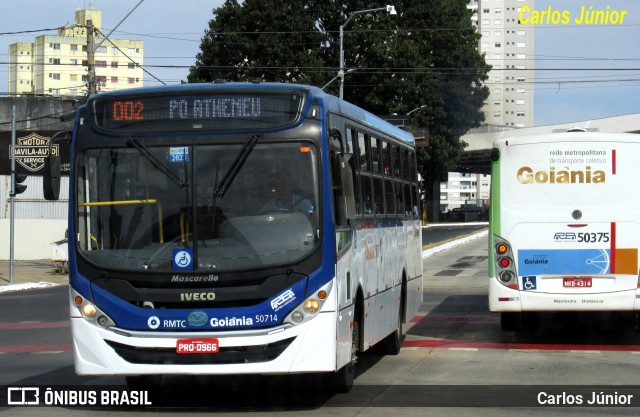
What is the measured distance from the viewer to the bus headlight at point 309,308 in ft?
28.2

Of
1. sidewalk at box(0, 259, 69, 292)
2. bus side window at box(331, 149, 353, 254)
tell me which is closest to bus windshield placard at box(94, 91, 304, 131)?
bus side window at box(331, 149, 353, 254)

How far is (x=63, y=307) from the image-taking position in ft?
69.7

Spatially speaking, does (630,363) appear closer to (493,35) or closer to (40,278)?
(40,278)

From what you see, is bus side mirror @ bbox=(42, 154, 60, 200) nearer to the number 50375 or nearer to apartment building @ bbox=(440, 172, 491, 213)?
the number 50375

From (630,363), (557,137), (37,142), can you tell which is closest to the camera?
(630,363)

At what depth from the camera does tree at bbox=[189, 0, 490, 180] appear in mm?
60062

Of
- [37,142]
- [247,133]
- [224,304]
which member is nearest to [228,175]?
[247,133]

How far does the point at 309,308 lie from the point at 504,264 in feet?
18.2

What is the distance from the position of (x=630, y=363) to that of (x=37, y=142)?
36657 mm

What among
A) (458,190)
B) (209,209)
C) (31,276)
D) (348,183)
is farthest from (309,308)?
(458,190)

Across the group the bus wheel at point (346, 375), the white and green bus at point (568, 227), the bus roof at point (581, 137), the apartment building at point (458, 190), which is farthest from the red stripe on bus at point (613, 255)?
the apartment building at point (458, 190)

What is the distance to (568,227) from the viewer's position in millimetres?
13391

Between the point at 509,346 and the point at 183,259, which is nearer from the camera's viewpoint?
the point at 183,259

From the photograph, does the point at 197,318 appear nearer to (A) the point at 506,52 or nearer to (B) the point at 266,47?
(B) the point at 266,47
